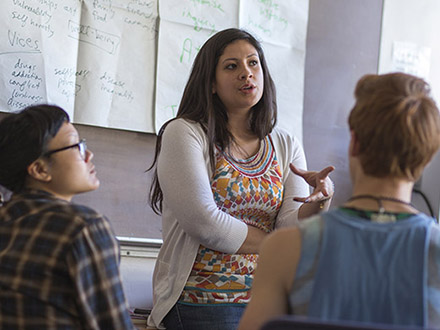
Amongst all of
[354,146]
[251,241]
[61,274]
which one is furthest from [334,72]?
[61,274]

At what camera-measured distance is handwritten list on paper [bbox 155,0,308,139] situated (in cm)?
256

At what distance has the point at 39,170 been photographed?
1.40 meters

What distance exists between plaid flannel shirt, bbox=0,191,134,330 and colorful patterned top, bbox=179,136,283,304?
632 mm

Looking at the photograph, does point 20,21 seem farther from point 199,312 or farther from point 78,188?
point 199,312

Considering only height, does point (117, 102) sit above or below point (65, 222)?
above

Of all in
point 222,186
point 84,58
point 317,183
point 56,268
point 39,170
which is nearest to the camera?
point 56,268

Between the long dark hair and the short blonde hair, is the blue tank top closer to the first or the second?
the short blonde hair

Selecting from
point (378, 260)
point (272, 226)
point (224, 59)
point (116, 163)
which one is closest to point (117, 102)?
point (116, 163)

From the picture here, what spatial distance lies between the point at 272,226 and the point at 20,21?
3.91 feet

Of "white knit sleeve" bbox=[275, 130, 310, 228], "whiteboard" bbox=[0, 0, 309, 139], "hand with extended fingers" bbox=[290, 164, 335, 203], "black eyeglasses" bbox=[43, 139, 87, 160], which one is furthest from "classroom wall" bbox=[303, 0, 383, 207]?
"black eyeglasses" bbox=[43, 139, 87, 160]

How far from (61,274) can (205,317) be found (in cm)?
73

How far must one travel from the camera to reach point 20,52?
227cm

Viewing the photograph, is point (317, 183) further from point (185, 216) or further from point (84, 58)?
point (84, 58)

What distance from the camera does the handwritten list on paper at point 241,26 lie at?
256cm
